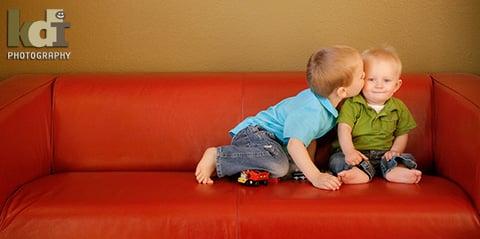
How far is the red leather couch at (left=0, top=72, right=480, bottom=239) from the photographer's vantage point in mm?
1984

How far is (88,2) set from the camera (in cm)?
299

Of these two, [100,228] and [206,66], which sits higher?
[206,66]

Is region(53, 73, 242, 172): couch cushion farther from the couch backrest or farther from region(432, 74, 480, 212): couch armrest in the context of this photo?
region(432, 74, 480, 212): couch armrest

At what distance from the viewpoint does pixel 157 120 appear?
266cm

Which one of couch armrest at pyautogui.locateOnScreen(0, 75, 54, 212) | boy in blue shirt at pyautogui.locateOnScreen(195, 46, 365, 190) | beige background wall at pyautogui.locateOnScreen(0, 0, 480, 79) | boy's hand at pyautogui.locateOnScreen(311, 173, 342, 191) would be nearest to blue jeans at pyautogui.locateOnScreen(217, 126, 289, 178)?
boy in blue shirt at pyautogui.locateOnScreen(195, 46, 365, 190)

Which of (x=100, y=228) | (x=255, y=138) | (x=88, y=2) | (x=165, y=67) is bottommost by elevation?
(x=100, y=228)

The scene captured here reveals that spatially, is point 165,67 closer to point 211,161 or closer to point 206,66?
point 206,66

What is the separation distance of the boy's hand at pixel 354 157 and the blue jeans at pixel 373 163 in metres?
0.01

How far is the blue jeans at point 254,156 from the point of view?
238cm

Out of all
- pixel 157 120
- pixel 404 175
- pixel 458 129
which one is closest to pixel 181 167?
pixel 157 120

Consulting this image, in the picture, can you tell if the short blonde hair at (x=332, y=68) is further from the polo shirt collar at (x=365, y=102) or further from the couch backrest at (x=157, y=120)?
the couch backrest at (x=157, y=120)

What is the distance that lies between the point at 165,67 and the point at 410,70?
3.89 ft

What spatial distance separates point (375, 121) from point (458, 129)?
13.0 inches

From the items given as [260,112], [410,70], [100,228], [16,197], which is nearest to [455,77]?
[410,70]
